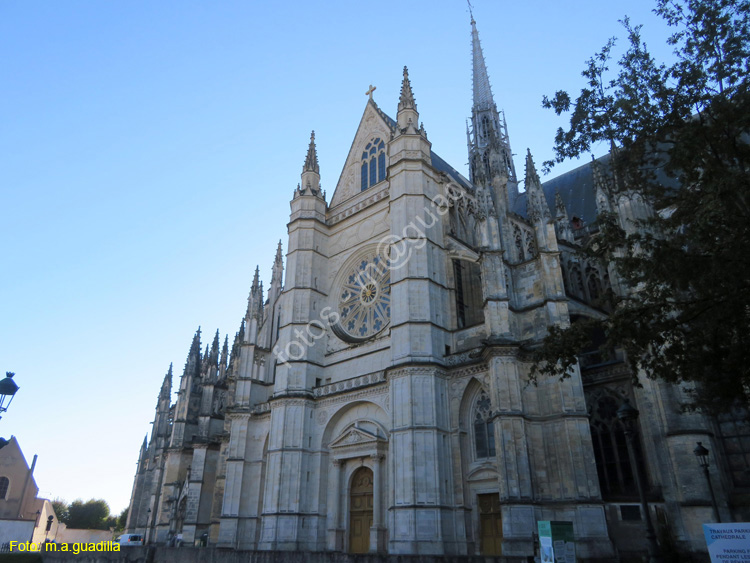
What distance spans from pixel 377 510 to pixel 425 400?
5.04m

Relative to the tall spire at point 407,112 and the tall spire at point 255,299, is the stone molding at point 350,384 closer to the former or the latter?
the tall spire at point 255,299

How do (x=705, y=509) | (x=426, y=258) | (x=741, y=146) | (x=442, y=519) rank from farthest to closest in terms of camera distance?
(x=426, y=258), (x=442, y=519), (x=705, y=509), (x=741, y=146)

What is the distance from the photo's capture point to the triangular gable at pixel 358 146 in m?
31.5

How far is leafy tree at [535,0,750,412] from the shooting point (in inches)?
390

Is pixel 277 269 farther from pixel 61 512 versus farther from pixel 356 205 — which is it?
pixel 61 512

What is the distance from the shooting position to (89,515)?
73.3 metres

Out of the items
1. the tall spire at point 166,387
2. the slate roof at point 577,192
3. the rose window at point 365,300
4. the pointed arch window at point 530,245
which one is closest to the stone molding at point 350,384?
the rose window at point 365,300

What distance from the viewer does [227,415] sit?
29156 mm

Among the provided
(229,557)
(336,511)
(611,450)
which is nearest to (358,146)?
(336,511)

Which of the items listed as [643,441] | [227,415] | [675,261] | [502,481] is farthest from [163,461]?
[675,261]

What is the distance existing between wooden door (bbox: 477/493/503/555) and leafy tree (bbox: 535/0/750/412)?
8928 millimetres

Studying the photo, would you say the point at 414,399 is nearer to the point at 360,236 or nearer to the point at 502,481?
the point at 502,481

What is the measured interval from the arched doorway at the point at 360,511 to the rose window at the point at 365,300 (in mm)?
6400

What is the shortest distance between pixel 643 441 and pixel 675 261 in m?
9.84
